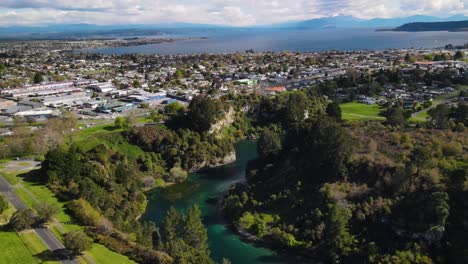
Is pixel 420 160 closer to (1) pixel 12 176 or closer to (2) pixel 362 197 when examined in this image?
(2) pixel 362 197

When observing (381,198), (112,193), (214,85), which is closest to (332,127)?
(381,198)

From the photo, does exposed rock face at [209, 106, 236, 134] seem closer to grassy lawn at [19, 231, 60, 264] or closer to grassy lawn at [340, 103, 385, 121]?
grassy lawn at [340, 103, 385, 121]

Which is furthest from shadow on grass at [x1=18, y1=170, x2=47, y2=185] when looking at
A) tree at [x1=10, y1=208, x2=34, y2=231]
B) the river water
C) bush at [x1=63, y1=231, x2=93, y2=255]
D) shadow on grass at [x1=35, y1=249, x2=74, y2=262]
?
bush at [x1=63, y1=231, x2=93, y2=255]

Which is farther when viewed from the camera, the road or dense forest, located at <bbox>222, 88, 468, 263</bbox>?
dense forest, located at <bbox>222, 88, 468, 263</bbox>

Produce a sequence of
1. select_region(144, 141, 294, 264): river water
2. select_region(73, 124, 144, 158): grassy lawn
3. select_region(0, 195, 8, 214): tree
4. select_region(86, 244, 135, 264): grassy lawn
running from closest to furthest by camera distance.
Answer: select_region(86, 244, 135, 264): grassy lawn < select_region(144, 141, 294, 264): river water < select_region(0, 195, 8, 214): tree < select_region(73, 124, 144, 158): grassy lawn

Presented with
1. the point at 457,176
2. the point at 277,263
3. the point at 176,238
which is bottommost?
the point at 277,263

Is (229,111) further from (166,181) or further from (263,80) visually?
(263,80)

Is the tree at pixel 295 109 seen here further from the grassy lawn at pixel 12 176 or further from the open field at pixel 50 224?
the grassy lawn at pixel 12 176
